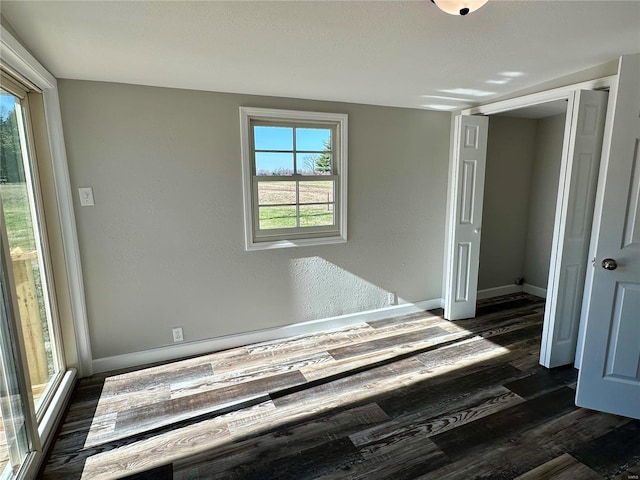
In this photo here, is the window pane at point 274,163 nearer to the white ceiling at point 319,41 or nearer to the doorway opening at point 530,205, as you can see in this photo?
the white ceiling at point 319,41

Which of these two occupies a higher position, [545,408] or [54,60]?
[54,60]

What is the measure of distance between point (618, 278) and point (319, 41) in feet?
7.26

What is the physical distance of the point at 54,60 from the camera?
202 cm

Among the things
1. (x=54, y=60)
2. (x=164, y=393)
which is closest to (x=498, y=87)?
(x=54, y=60)

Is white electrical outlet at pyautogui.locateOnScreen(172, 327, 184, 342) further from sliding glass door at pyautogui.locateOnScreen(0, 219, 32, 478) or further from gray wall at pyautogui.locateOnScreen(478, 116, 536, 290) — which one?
gray wall at pyautogui.locateOnScreen(478, 116, 536, 290)

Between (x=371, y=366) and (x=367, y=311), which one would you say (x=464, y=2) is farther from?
(x=367, y=311)

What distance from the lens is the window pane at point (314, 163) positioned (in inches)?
123

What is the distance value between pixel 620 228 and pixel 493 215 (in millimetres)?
2206

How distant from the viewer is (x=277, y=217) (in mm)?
3145

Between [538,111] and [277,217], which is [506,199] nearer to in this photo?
[538,111]

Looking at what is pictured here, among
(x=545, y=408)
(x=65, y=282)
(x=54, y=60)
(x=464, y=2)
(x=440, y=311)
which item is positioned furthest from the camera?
(x=440, y=311)

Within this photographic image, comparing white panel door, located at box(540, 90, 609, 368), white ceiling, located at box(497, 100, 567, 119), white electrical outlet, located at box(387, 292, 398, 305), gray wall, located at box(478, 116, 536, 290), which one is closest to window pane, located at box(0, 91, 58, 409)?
white electrical outlet, located at box(387, 292, 398, 305)

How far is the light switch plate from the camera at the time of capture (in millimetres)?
2496

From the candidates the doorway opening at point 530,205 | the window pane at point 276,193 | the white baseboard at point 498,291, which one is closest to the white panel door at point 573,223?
the doorway opening at point 530,205
